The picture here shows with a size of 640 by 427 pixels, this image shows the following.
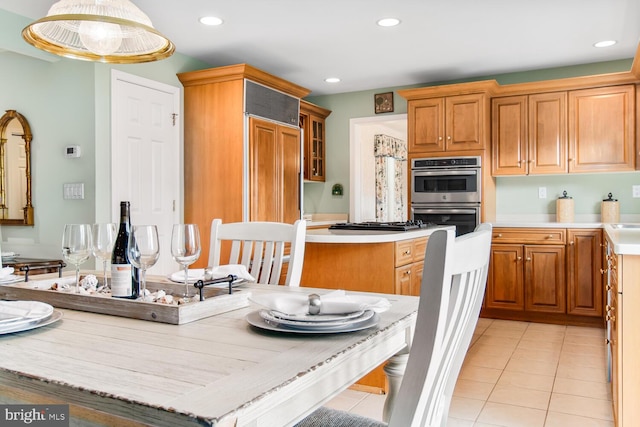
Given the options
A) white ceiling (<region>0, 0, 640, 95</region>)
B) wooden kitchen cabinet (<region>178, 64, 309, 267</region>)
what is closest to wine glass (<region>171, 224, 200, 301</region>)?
white ceiling (<region>0, 0, 640, 95</region>)

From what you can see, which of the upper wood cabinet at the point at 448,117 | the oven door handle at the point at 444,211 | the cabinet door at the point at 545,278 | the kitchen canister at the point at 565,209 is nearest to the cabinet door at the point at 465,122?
the upper wood cabinet at the point at 448,117

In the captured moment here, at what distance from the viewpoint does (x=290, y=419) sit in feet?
2.71

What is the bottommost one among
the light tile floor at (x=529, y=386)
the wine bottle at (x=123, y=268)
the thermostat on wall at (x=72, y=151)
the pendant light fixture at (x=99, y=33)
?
the light tile floor at (x=529, y=386)

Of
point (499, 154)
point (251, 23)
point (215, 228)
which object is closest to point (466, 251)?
point (215, 228)

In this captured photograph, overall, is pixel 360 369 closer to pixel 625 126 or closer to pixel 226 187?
pixel 226 187

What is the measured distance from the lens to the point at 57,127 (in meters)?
3.73

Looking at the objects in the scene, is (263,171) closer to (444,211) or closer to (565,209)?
(444,211)

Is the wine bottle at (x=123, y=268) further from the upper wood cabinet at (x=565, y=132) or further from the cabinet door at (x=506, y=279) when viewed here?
the upper wood cabinet at (x=565, y=132)

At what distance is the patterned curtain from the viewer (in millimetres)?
6852

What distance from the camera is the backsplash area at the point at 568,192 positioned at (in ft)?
15.2

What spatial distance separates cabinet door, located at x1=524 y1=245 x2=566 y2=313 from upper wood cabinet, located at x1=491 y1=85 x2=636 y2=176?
2.49ft

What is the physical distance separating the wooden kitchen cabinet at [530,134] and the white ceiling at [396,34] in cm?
38

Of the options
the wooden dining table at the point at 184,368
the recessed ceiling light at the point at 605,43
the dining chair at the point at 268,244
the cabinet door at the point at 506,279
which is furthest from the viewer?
the cabinet door at the point at 506,279

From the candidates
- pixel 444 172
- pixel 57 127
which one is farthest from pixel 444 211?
pixel 57 127
